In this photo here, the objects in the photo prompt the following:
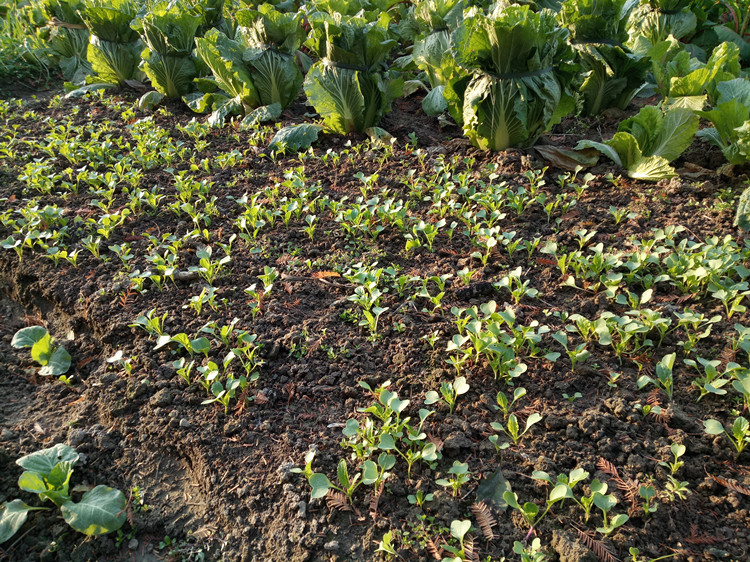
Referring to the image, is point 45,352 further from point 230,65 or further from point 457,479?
point 230,65

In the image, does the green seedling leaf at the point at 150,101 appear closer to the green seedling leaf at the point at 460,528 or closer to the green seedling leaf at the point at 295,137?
the green seedling leaf at the point at 295,137

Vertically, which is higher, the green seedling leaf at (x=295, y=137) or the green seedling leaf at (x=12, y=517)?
the green seedling leaf at (x=295, y=137)

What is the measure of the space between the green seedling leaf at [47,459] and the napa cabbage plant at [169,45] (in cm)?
442

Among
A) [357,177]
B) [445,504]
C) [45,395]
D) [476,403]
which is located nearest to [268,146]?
[357,177]

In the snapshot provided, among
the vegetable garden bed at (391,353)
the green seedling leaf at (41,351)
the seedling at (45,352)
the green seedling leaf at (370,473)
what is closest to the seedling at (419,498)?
the vegetable garden bed at (391,353)

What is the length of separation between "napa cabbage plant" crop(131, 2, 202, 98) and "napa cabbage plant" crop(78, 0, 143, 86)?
430mm

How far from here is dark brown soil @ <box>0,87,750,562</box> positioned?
195 cm

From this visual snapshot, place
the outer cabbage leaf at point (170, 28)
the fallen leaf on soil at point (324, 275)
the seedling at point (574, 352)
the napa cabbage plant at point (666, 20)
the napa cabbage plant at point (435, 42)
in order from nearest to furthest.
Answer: the seedling at point (574, 352) → the fallen leaf on soil at point (324, 275) → the napa cabbage plant at point (435, 42) → the napa cabbage plant at point (666, 20) → the outer cabbage leaf at point (170, 28)

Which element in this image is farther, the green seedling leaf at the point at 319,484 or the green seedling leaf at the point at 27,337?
the green seedling leaf at the point at 27,337

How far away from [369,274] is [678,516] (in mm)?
1758

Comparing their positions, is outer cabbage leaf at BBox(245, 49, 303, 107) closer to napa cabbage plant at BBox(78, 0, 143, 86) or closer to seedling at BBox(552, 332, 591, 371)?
napa cabbage plant at BBox(78, 0, 143, 86)

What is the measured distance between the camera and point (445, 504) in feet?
6.49

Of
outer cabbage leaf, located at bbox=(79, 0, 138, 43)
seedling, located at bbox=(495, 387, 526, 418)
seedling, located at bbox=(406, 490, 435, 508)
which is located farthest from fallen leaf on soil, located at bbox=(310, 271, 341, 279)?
outer cabbage leaf, located at bbox=(79, 0, 138, 43)

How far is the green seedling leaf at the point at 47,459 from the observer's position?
2.13m
